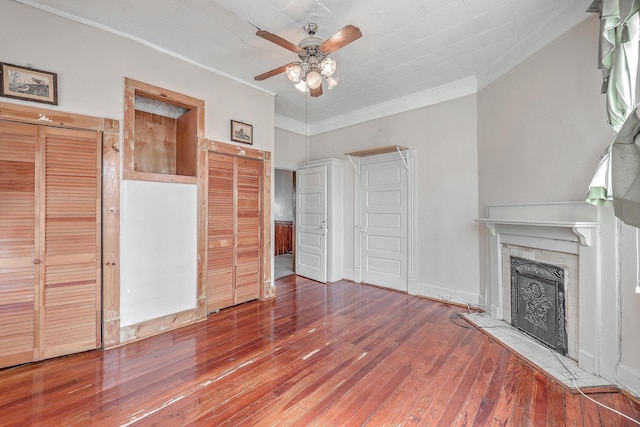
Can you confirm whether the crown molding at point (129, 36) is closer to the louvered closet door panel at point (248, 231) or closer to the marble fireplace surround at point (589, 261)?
the louvered closet door panel at point (248, 231)

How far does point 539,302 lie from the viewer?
2668 millimetres

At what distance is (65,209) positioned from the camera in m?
2.42

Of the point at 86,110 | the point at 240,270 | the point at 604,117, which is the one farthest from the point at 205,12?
the point at 604,117

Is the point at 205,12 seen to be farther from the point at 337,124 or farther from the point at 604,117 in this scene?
the point at 604,117

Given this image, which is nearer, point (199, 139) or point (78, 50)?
point (78, 50)

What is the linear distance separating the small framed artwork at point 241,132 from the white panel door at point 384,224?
1.99 m

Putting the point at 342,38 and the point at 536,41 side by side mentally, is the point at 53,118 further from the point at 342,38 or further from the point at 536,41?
the point at 536,41

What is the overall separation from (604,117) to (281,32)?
2.79 meters

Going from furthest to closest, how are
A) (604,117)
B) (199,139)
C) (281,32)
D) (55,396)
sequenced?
(199,139) → (281,32) → (604,117) → (55,396)

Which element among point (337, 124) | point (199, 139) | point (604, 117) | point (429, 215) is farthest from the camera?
point (337, 124)

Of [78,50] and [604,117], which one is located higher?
[78,50]

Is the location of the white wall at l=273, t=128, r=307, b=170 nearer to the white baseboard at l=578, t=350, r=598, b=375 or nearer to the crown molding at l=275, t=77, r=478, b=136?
the crown molding at l=275, t=77, r=478, b=136

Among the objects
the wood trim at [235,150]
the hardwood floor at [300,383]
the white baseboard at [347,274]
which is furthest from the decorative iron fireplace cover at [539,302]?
the wood trim at [235,150]

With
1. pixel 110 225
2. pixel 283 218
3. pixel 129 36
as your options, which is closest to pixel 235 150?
pixel 129 36
